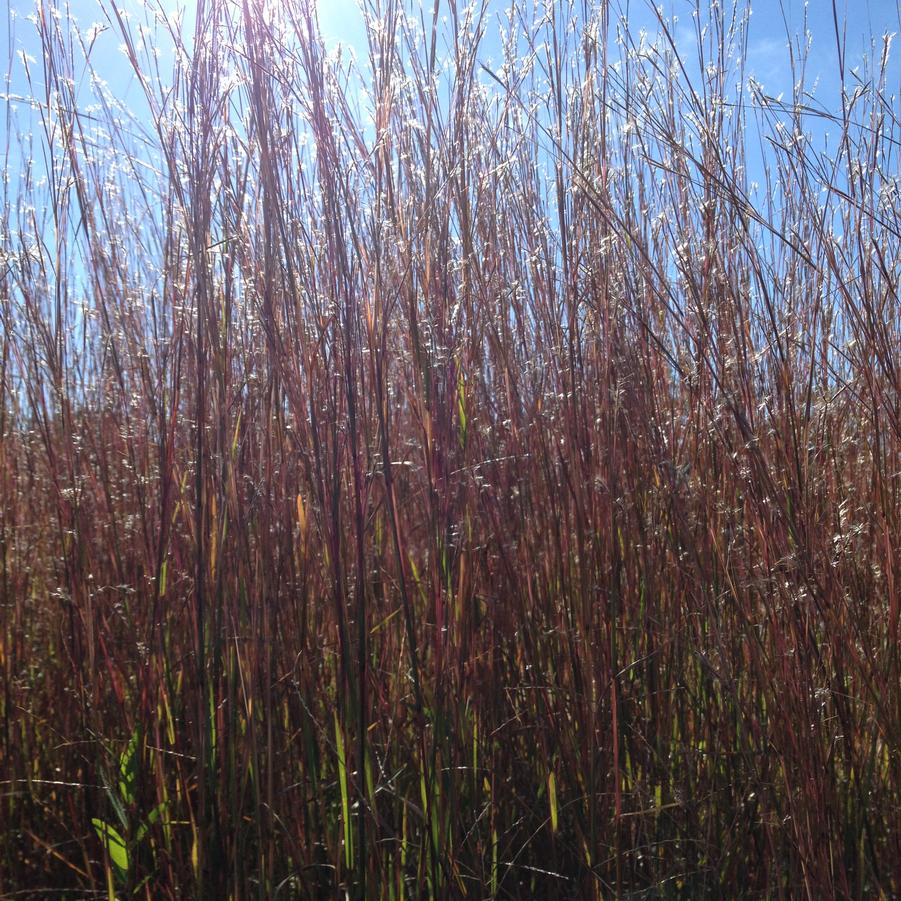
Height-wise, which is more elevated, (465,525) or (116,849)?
(465,525)

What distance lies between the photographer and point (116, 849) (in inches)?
43.1

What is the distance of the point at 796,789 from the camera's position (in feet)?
3.31

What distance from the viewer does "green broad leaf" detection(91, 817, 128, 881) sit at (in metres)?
1.06

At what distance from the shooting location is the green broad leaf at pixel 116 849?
1.06m

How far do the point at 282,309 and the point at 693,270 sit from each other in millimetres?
680

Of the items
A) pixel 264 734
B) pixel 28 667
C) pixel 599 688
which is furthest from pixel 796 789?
pixel 28 667

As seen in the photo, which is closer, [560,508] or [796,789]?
[796,789]

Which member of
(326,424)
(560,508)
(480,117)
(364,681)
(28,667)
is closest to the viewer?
(364,681)

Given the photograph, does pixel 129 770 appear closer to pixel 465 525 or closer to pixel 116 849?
pixel 116 849

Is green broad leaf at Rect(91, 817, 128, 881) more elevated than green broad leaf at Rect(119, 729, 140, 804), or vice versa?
green broad leaf at Rect(119, 729, 140, 804)

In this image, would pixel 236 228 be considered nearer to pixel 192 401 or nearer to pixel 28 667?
pixel 192 401

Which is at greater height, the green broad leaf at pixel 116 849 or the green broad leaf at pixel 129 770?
the green broad leaf at pixel 129 770

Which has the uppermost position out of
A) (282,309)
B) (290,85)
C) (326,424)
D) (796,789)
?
(290,85)

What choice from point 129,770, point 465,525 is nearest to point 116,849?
point 129,770
